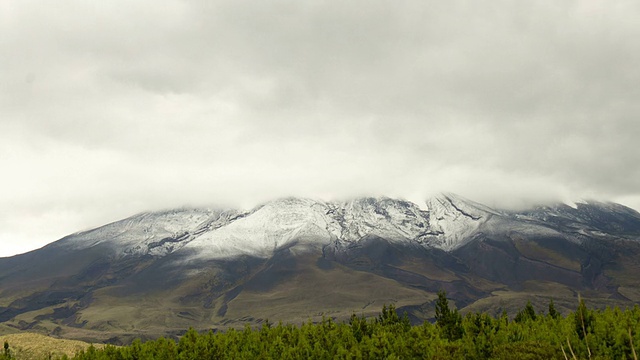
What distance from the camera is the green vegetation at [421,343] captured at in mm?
56406

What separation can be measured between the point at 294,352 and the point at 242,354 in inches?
289

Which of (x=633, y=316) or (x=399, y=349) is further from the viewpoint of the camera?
(x=633, y=316)

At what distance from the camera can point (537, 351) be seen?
49.7 meters

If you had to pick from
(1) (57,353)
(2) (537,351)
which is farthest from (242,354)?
(1) (57,353)

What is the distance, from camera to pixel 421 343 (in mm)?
63688

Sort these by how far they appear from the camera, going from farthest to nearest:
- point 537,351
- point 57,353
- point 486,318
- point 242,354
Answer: point 57,353, point 486,318, point 242,354, point 537,351

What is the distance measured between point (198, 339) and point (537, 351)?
4637 cm

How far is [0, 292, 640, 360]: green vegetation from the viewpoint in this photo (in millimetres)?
56406

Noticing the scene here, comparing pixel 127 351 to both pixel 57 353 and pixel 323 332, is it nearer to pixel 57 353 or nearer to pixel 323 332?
pixel 323 332

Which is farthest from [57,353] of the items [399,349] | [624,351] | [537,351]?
[624,351]

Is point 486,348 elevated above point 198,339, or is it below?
below

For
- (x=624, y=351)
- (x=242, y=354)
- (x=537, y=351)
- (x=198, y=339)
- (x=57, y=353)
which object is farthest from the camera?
(x=57, y=353)

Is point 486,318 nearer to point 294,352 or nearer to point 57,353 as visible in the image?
point 294,352

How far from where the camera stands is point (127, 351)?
70750 millimetres
